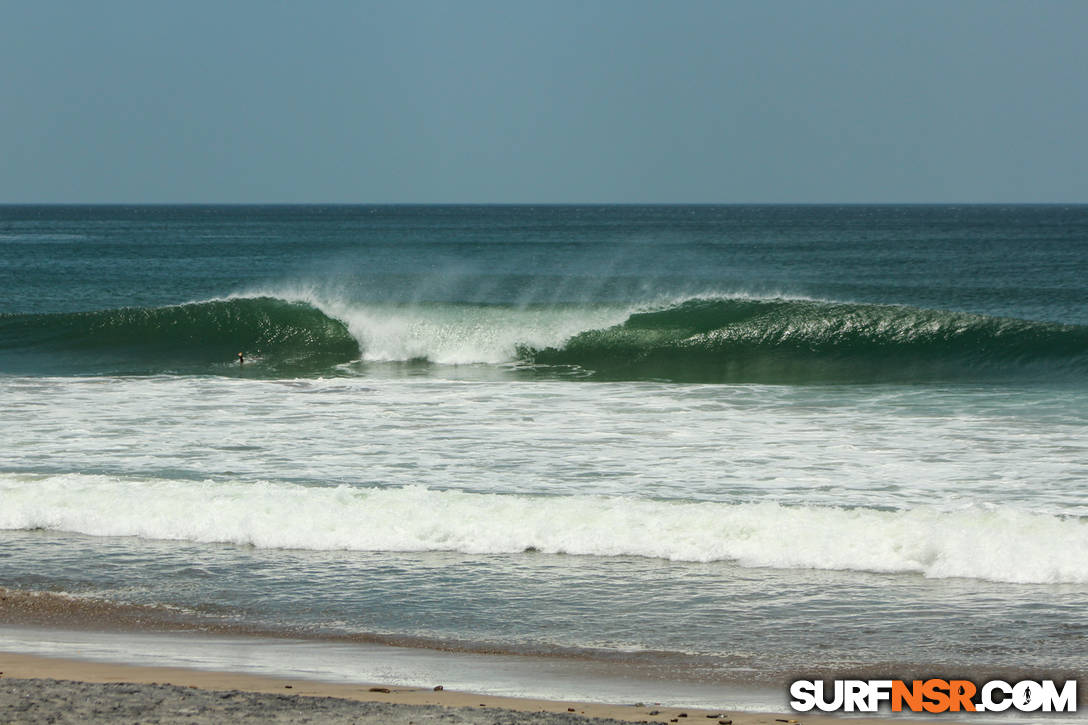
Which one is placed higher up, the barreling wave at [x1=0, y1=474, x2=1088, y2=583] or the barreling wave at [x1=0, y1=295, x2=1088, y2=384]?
the barreling wave at [x1=0, y1=295, x2=1088, y2=384]

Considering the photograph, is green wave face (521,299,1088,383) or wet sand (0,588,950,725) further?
green wave face (521,299,1088,383)

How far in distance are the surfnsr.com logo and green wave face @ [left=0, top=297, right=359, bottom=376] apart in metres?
16.0

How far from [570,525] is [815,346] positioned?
14.6 m

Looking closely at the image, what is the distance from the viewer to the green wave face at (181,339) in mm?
22250


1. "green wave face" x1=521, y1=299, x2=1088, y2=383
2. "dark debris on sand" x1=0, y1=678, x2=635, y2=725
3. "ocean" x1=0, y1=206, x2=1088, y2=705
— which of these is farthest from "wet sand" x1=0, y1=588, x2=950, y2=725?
"green wave face" x1=521, y1=299, x2=1088, y2=383

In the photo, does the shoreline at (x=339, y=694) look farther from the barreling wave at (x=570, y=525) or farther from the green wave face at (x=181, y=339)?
the green wave face at (x=181, y=339)

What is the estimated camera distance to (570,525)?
29.7ft

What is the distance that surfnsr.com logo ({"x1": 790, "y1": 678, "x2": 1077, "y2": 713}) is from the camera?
5770 millimetres

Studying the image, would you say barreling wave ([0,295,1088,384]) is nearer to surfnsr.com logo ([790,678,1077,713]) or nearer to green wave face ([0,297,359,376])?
green wave face ([0,297,359,376])

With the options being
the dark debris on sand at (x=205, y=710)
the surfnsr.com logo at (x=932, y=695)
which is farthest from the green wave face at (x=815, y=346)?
the dark debris on sand at (x=205, y=710)

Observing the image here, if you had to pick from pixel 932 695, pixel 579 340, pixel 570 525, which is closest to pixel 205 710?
pixel 932 695

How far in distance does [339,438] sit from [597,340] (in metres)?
10.8

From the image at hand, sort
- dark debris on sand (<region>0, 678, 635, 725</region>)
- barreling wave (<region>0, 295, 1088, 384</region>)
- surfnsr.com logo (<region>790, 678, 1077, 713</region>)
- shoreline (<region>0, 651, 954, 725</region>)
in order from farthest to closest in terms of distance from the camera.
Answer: barreling wave (<region>0, 295, 1088, 384</region>)
surfnsr.com logo (<region>790, 678, 1077, 713</region>)
shoreline (<region>0, 651, 954, 725</region>)
dark debris on sand (<region>0, 678, 635, 725</region>)

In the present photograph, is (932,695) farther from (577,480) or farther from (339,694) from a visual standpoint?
(577,480)
